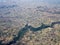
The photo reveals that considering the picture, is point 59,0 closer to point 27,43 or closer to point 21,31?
point 21,31

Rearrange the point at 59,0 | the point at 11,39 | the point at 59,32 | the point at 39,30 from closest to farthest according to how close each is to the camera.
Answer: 1. the point at 11,39
2. the point at 59,32
3. the point at 39,30
4. the point at 59,0

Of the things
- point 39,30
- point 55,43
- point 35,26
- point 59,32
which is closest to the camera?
point 55,43

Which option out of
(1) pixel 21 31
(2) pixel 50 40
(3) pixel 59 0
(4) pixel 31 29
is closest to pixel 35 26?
(4) pixel 31 29

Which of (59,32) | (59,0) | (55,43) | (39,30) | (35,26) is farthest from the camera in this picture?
(59,0)

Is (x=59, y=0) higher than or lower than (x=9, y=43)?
lower

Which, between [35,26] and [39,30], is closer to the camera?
[39,30]

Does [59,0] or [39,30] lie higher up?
[39,30]

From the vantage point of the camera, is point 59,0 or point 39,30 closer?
point 39,30

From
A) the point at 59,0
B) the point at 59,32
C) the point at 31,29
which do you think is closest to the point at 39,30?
the point at 31,29

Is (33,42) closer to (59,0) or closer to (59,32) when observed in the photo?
(59,32)
